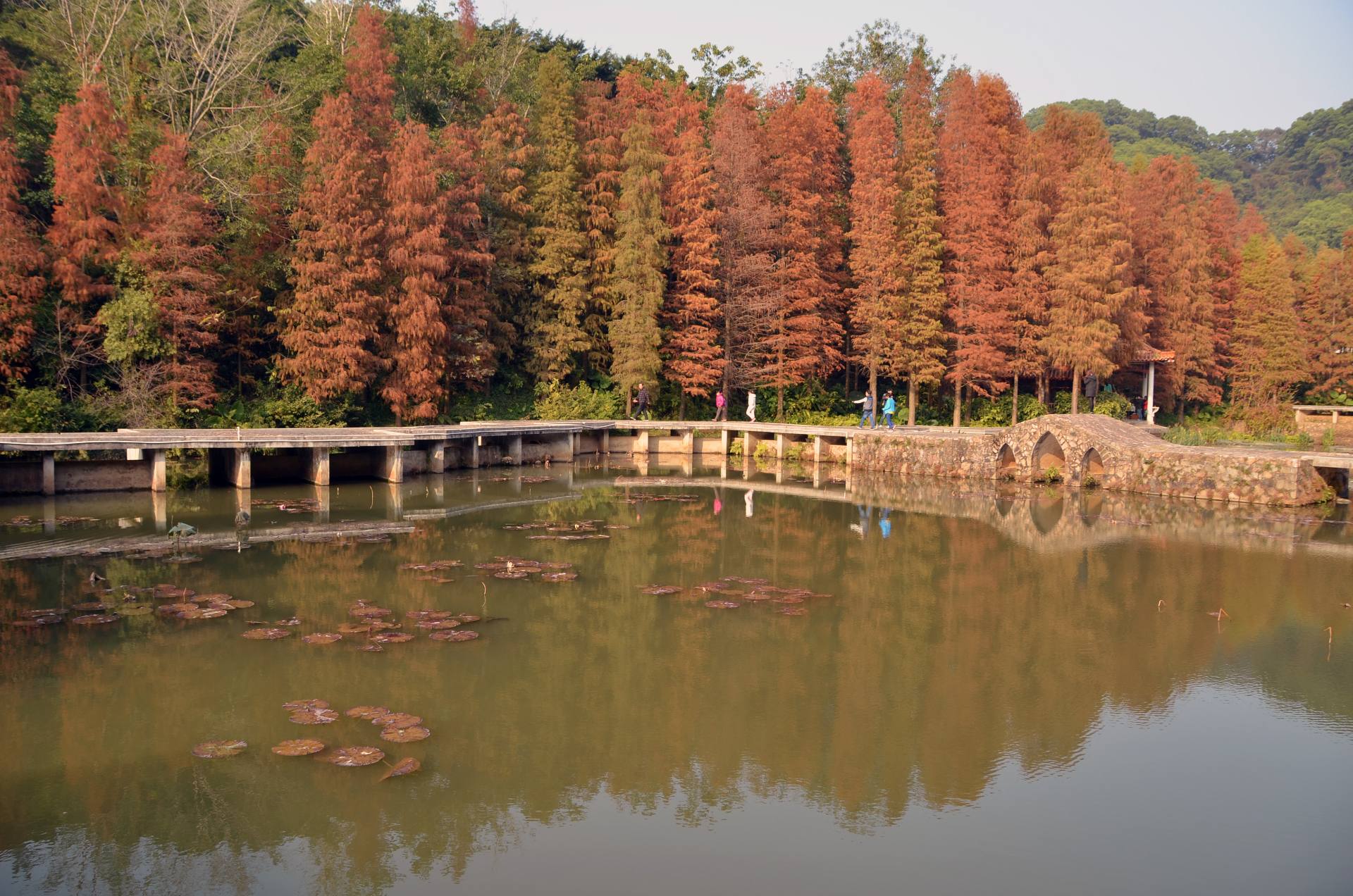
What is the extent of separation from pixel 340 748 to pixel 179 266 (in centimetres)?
2024

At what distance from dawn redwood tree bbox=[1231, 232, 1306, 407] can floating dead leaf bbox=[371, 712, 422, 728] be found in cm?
4148

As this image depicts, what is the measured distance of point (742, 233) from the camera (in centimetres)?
3522

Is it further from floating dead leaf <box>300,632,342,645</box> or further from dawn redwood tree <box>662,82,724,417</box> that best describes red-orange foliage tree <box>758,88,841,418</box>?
floating dead leaf <box>300,632,342,645</box>

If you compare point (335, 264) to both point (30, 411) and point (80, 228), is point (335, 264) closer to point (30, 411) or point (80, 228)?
point (80, 228)

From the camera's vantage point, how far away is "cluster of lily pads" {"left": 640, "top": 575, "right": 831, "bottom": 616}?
43.8 feet

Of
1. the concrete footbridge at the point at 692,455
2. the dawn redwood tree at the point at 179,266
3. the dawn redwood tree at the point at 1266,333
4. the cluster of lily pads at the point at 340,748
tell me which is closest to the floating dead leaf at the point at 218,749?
the cluster of lily pads at the point at 340,748

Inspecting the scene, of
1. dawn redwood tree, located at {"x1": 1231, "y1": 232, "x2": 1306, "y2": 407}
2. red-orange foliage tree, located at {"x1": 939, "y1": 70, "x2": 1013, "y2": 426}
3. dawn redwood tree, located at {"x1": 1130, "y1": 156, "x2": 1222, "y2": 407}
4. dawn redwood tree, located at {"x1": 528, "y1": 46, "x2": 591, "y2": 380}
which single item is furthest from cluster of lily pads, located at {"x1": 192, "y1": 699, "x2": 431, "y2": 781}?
dawn redwood tree, located at {"x1": 1231, "y1": 232, "x2": 1306, "y2": 407}

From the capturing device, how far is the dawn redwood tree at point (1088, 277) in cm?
3344

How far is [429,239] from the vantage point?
28.6m

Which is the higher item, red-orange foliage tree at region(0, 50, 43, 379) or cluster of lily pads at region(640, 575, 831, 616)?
red-orange foliage tree at region(0, 50, 43, 379)

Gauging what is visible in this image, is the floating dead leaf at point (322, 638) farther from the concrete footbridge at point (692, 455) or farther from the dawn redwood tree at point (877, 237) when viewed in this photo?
the dawn redwood tree at point (877, 237)

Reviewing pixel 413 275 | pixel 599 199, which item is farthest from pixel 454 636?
pixel 599 199

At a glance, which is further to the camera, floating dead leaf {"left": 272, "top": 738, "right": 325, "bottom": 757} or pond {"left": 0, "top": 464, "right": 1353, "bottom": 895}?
floating dead leaf {"left": 272, "top": 738, "right": 325, "bottom": 757}

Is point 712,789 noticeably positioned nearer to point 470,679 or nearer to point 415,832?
point 415,832
